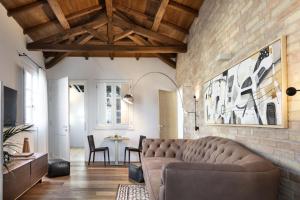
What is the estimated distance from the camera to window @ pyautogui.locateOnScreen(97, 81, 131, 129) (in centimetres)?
838

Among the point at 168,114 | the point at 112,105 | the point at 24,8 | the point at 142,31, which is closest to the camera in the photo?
the point at 24,8

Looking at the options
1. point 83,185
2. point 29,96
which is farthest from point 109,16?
point 83,185

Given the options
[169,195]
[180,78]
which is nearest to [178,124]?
[180,78]

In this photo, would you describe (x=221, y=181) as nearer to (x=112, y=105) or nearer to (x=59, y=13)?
(x=59, y=13)

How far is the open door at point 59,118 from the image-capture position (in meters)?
7.50

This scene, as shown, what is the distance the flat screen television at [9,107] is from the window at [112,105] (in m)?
3.66

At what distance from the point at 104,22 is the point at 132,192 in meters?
3.94

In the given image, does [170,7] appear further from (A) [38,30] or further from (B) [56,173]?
(B) [56,173]

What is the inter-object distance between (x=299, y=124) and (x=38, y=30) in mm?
5837

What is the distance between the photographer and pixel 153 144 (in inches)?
218

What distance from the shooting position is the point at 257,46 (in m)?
2.87

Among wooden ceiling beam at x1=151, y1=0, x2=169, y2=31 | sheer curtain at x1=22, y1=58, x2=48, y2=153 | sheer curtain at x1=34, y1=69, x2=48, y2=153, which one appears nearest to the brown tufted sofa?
wooden ceiling beam at x1=151, y1=0, x2=169, y2=31

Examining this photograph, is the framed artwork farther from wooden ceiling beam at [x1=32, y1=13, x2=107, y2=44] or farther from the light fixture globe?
the light fixture globe

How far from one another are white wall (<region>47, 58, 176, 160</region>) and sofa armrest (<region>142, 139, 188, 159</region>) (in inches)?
112
